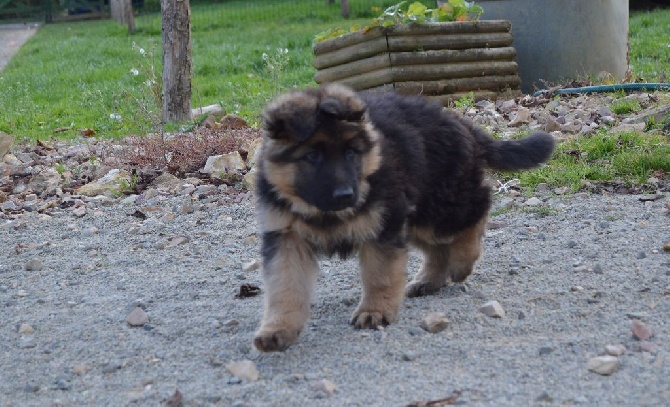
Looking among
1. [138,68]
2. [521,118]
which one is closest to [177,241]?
[521,118]

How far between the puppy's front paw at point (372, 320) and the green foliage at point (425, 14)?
630 cm

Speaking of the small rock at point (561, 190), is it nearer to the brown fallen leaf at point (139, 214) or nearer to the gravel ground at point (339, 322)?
the gravel ground at point (339, 322)

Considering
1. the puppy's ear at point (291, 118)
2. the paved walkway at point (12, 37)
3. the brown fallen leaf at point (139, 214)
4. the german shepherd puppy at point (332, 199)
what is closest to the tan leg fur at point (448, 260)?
the german shepherd puppy at point (332, 199)

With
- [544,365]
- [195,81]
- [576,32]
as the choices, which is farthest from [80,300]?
[195,81]

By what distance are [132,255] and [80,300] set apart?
39.6 inches

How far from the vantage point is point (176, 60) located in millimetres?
10516

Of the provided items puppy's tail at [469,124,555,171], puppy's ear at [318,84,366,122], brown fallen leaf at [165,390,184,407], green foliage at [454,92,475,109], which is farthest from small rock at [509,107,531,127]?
brown fallen leaf at [165,390,184,407]

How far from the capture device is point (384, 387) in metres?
3.62

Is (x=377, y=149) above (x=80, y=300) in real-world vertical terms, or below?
above

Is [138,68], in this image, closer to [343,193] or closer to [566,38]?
[566,38]

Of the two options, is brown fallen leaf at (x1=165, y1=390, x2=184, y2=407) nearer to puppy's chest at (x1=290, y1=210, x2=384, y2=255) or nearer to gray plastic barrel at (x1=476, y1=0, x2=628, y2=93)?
puppy's chest at (x1=290, y1=210, x2=384, y2=255)

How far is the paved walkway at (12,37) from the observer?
23184mm

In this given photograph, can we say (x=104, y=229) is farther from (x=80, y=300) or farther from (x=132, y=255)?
(x=80, y=300)

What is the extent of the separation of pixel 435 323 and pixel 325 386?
2.71ft
